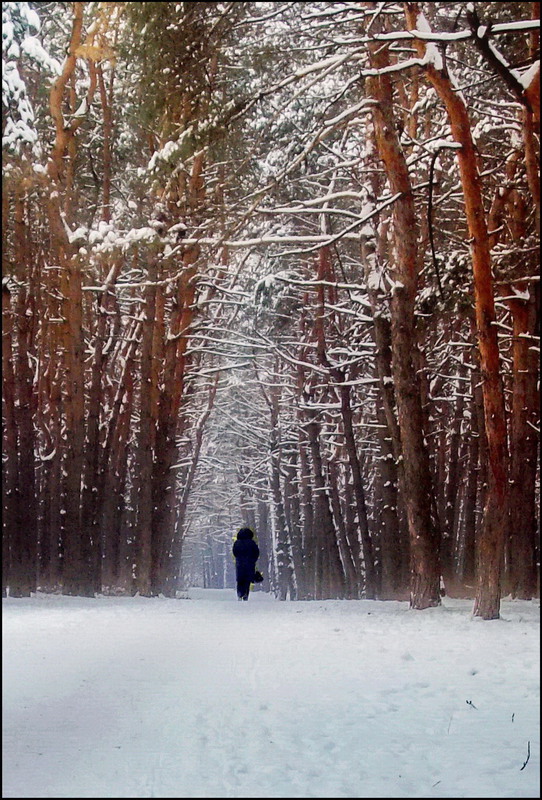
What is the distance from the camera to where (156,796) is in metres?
3.63

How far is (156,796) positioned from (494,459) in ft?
20.6

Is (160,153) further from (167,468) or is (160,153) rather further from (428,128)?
(167,468)

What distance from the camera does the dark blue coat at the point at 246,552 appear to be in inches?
586

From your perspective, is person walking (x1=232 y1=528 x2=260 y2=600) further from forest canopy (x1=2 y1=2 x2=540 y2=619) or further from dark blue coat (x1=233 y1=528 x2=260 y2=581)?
forest canopy (x1=2 y1=2 x2=540 y2=619)

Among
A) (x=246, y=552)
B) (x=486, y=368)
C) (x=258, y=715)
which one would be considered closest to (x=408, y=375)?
(x=486, y=368)

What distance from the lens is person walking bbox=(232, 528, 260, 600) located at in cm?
1488

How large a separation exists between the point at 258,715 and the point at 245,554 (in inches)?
396

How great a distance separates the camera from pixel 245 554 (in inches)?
590

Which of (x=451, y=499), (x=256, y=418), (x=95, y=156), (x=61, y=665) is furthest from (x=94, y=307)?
(x=61, y=665)

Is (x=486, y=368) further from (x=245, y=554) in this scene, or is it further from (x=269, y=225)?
(x=245, y=554)

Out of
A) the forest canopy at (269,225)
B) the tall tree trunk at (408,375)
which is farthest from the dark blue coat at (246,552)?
the tall tree trunk at (408,375)

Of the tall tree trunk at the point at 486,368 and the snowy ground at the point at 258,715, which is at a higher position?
the tall tree trunk at the point at 486,368

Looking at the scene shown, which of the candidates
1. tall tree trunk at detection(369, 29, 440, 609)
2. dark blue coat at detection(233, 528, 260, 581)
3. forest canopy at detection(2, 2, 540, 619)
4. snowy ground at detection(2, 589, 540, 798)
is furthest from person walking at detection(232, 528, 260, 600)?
snowy ground at detection(2, 589, 540, 798)

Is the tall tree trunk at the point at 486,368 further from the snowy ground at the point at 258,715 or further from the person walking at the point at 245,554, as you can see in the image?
the person walking at the point at 245,554
